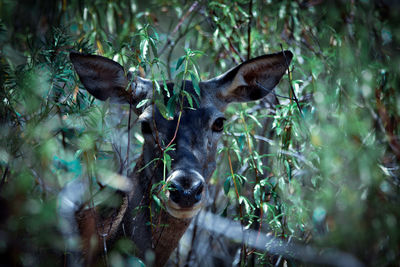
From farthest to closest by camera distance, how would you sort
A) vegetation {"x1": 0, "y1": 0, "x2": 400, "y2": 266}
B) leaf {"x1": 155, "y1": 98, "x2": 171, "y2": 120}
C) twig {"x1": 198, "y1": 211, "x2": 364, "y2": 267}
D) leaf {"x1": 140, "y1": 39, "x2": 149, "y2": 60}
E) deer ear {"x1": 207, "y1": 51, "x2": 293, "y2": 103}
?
deer ear {"x1": 207, "y1": 51, "x2": 293, "y2": 103} → leaf {"x1": 155, "y1": 98, "x2": 171, "y2": 120} → leaf {"x1": 140, "y1": 39, "x2": 149, "y2": 60} → vegetation {"x1": 0, "y1": 0, "x2": 400, "y2": 266} → twig {"x1": 198, "y1": 211, "x2": 364, "y2": 267}

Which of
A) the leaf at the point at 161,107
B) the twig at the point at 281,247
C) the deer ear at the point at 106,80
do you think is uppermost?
the leaf at the point at 161,107

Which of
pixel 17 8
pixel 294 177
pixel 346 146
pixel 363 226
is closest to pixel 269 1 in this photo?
pixel 294 177

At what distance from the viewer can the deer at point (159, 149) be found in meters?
3.76

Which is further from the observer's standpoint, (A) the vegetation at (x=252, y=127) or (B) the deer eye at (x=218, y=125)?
(B) the deer eye at (x=218, y=125)

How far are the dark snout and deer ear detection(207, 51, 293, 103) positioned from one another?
1.66 m

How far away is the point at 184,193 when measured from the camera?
3.31m

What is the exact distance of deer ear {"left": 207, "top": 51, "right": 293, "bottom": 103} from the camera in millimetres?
4590

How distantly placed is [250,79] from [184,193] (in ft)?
6.92

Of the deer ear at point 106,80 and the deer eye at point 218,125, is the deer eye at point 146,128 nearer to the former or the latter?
the deer ear at point 106,80

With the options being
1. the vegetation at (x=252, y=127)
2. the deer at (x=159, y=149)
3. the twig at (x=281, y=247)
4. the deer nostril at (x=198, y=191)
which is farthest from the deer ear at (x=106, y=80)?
the twig at (x=281, y=247)

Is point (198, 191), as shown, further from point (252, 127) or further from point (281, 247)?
point (252, 127)

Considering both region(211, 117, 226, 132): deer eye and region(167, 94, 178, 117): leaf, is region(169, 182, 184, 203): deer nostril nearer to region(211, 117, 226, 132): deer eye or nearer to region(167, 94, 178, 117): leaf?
region(167, 94, 178, 117): leaf

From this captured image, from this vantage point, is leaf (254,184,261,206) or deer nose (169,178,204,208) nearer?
deer nose (169,178,204,208)

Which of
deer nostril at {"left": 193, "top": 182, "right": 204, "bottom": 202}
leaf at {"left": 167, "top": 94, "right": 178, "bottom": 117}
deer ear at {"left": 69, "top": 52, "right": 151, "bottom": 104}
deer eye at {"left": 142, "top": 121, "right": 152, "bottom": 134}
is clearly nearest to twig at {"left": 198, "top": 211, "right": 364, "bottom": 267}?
deer nostril at {"left": 193, "top": 182, "right": 204, "bottom": 202}
